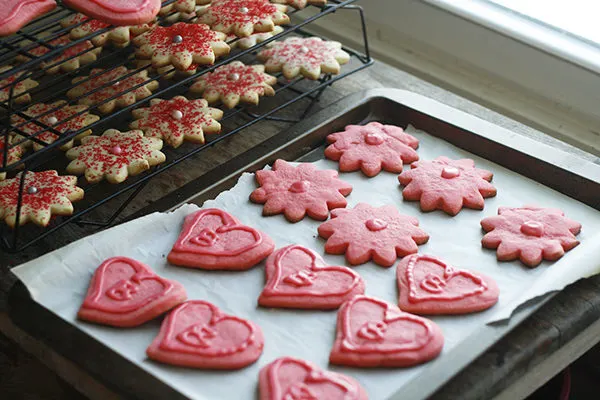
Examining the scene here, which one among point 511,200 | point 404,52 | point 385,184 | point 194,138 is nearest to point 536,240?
point 511,200

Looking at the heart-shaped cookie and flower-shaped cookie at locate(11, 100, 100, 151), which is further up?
flower-shaped cookie at locate(11, 100, 100, 151)

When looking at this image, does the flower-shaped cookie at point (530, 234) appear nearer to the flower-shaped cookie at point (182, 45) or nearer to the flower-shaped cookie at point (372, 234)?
the flower-shaped cookie at point (372, 234)

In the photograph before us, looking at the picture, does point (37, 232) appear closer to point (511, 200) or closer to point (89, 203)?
point (89, 203)

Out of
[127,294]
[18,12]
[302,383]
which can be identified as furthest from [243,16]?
[302,383]

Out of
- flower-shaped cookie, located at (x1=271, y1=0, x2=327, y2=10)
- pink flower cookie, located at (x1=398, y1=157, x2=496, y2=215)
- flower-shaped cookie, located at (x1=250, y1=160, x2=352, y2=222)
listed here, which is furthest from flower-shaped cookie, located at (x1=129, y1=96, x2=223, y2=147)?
pink flower cookie, located at (x1=398, y1=157, x2=496, y2=215)

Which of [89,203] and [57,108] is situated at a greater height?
[57,108]

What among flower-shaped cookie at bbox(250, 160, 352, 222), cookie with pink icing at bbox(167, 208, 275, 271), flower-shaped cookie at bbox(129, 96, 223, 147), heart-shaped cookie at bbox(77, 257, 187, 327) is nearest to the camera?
heart-shaped cookie at bbox(77, 257, 187, 327)

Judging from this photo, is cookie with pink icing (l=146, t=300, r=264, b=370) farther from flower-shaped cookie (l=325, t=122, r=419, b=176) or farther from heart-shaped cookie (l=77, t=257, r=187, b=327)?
flower-shaped cookie (l=325, t=122, r=419, b=176)
